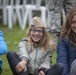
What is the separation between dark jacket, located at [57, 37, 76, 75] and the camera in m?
3.75

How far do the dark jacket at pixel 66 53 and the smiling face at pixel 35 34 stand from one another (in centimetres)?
24

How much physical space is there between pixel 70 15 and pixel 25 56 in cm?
62

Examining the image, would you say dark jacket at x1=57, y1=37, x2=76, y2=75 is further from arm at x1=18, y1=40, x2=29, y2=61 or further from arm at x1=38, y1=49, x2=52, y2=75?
arm at x1=18, y1=40, x2=29, y2=61

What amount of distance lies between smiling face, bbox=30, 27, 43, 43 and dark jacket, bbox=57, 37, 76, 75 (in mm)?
244

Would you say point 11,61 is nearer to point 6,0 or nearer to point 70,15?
point 70,15

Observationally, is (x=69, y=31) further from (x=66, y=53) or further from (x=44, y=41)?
(x=44, y=41)

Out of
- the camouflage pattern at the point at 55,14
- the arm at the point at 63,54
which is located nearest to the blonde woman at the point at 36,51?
the arm at the point at 63,54

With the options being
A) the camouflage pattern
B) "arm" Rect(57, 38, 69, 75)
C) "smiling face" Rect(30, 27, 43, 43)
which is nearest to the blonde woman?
"smiling face" Rect(30, 27, 43, 43)

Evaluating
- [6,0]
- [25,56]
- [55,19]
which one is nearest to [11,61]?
[25,56]

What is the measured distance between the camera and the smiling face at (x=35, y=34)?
3.91 m

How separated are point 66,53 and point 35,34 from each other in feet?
1.28

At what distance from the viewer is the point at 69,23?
3.77m

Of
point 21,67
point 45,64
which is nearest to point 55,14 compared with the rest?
point 45,64

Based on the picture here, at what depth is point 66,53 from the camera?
12.4 feet
